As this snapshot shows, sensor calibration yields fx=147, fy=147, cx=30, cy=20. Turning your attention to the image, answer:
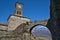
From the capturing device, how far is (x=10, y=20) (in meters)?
26.2

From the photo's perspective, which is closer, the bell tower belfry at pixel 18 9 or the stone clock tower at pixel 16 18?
the stone clock tower at pixel 16 18

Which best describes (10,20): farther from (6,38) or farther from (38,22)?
(38,22)

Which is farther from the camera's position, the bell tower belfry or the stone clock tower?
the bell tower belfry

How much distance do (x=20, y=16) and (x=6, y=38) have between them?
7.57 meters

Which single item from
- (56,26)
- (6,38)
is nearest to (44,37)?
(6,38)

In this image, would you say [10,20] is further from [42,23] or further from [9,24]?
[42,23]

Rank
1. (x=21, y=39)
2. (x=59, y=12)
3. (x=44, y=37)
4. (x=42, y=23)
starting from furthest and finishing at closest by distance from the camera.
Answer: (x=44, y=37) → (x=21, y=39) → (x=42, y=23) → (x=59, y=12)

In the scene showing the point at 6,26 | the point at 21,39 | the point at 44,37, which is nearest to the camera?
the point at 21,39

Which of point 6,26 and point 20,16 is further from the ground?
point 20,16

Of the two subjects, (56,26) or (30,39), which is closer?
(56,26)

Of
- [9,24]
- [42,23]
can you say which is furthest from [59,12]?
[9,24]

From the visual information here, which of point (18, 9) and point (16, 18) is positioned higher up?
point (18, 9)

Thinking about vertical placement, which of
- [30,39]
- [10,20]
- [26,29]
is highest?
[10,20]

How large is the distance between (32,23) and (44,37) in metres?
4.72
